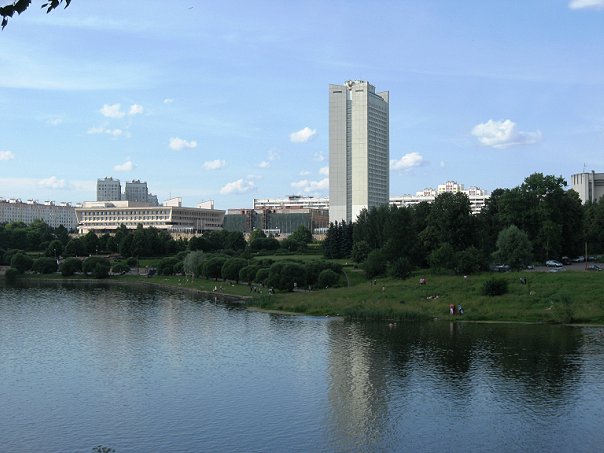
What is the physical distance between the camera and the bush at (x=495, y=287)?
52.0 meters

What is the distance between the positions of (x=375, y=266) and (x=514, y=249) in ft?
42.8

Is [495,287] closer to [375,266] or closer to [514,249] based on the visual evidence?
[514,249]

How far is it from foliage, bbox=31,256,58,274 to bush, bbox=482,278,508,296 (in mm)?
69695

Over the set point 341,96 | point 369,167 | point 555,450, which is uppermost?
point 341,96

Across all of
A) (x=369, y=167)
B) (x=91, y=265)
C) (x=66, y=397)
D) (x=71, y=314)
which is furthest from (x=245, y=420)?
(x=369, y=167)

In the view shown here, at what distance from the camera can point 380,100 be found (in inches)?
6673

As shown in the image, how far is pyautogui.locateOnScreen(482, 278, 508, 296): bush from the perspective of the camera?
2048 inches

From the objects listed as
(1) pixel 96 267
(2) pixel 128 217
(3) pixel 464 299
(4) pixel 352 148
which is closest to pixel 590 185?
(4) pixel 352 148

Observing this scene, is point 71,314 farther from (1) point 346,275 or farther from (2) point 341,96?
(2) point 341,96

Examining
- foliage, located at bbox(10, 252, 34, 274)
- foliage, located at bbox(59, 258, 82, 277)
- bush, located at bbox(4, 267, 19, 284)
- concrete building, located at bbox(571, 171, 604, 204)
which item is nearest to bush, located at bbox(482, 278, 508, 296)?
foliage, located at bbox(59, 258, 82, 277)

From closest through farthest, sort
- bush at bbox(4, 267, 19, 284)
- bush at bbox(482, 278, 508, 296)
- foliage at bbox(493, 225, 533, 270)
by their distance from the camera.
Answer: bush at bbox(482, 278, 508, 296) → foliage at bbox(493, 225, 533, 270) → bush at bbox(4, 267, 19, 284)

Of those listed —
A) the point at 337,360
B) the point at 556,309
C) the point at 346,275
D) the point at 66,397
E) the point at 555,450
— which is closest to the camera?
the point at 555,450

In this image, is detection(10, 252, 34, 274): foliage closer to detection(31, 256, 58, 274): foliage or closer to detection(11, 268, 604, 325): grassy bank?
detection(31, 256, 58, 274): foliage

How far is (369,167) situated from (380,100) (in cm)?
1828
